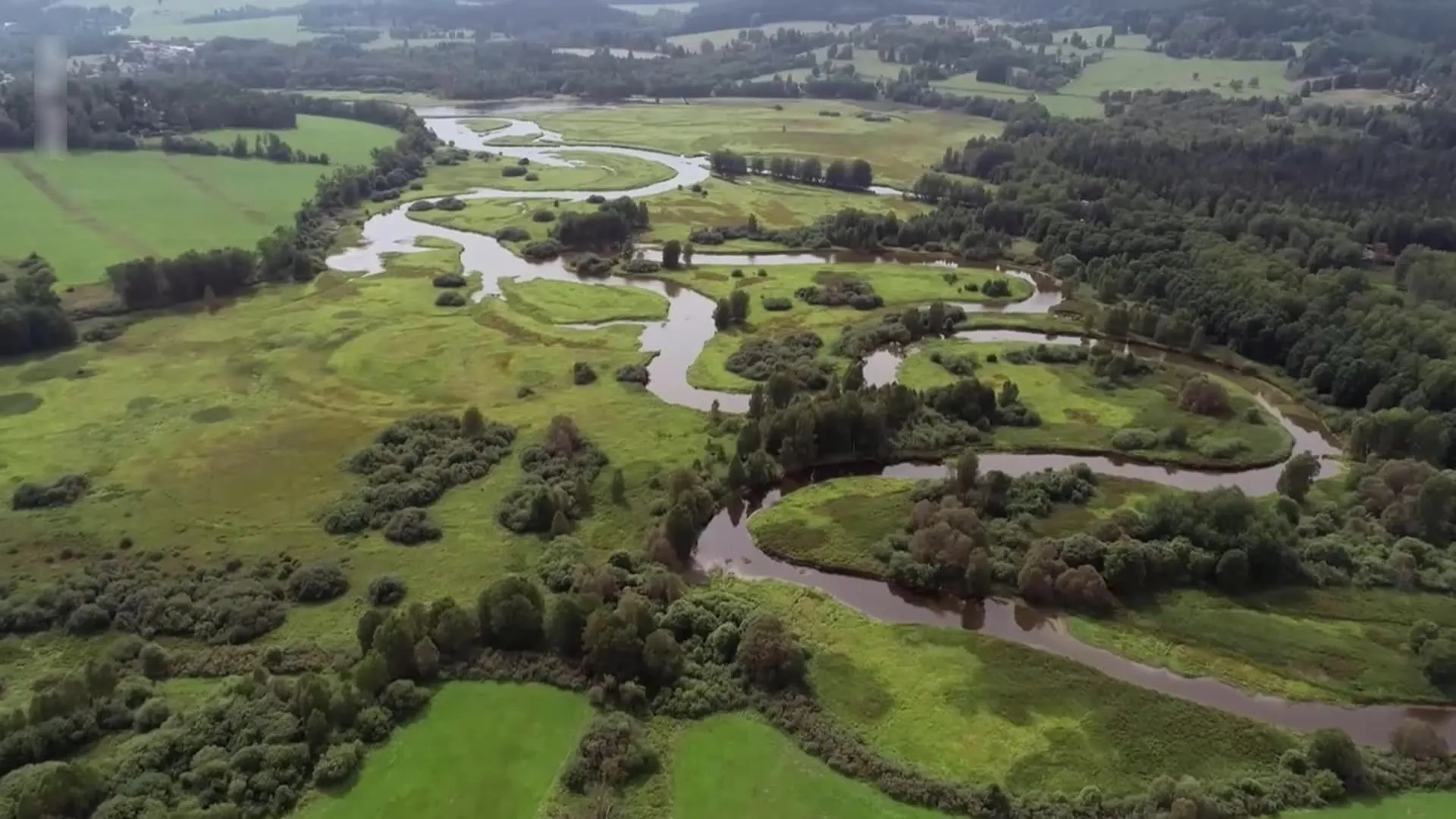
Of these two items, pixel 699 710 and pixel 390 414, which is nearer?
pixel 699 710

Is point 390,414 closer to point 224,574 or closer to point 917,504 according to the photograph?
point 224,574

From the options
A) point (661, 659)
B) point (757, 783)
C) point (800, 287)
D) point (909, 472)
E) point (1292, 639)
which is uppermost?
point (800, 287)

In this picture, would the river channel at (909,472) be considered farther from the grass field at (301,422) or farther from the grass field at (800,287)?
the grass field at (301,422)

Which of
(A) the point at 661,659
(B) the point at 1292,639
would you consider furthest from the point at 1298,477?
(A) the point at 661,659

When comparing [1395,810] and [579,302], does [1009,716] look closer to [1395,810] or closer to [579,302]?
[1395,810]

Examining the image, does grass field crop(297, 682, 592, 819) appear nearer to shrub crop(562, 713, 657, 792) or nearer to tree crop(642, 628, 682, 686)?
shrub crop(562, 713, 657, 792)

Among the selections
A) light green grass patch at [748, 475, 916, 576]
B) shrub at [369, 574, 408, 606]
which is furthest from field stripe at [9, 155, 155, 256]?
light green grass patch at [748, 475, 916, 576]

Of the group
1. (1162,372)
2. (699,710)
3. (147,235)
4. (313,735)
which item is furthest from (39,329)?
(1162,372)
